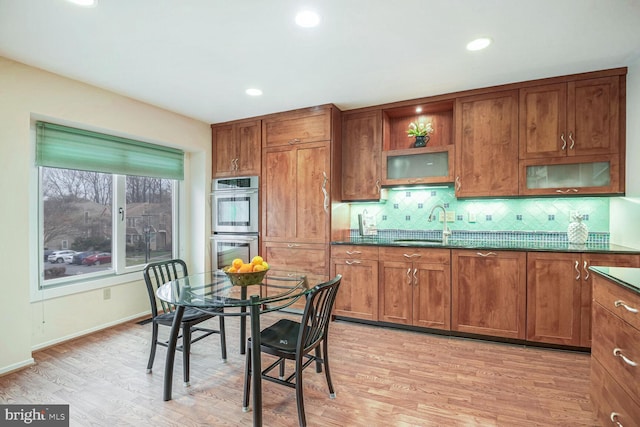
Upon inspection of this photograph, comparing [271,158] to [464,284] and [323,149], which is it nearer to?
[323,149]

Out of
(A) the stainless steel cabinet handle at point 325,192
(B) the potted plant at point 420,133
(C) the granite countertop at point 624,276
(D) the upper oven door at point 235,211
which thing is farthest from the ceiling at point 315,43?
(C) the granite countertop at point 624,276

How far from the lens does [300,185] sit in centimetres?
363

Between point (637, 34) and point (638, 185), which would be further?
point (638, 185)

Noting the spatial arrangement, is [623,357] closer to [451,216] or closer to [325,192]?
→ [451,216]

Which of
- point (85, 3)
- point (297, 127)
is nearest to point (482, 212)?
point (297, 127)

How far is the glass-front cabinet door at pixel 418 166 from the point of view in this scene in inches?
128

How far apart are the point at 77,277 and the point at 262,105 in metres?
2.69

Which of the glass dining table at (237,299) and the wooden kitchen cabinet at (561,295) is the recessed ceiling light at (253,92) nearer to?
the glass dining table at (237,299)

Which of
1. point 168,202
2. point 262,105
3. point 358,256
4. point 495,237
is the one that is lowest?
point 358,256

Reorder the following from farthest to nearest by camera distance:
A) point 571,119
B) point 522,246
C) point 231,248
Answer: point 231,248
point 522,246
point 571,119

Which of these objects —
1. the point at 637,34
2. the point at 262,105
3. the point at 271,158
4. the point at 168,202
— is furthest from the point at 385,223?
the point at 168,202

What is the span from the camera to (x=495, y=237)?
10.8 ft

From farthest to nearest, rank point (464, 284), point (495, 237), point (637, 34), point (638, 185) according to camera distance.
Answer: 1. point (495, 237)
2. point (464, 284)
3. point (638, 185)
4. point (637, 34)

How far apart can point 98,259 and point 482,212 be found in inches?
169
